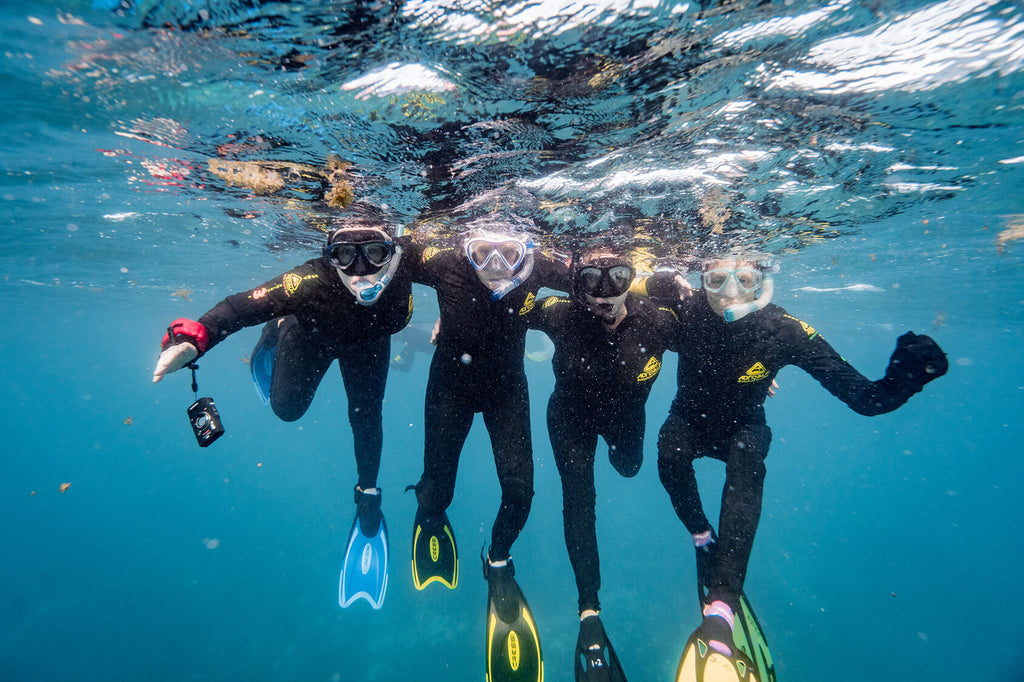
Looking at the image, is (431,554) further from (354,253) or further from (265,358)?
(354,253)

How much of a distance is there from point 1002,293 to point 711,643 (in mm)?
22499

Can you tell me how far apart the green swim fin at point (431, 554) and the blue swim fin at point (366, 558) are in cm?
145

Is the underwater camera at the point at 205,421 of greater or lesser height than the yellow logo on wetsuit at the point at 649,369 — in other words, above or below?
above

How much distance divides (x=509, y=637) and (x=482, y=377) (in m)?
3.46

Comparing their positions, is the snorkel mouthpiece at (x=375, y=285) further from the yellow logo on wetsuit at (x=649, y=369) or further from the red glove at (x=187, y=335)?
the yellow logo on wetsuit at (x=649, y=369)

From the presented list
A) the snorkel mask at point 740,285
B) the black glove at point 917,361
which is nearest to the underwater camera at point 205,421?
the snorkel mask at point 740,285

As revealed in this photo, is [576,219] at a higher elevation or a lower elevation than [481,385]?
higher

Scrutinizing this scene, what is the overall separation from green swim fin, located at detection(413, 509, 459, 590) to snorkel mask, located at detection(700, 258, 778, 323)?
5303 mm

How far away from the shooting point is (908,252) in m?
12.4

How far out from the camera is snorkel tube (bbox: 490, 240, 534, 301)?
5.35m

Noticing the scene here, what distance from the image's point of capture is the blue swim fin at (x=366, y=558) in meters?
7.59

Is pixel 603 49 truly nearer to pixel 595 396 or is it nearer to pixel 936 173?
pixel 595 396

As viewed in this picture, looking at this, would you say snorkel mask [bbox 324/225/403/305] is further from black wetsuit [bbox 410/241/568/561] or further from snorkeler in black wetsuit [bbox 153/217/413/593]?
black wetsuit [bbox 410/241/568/561]

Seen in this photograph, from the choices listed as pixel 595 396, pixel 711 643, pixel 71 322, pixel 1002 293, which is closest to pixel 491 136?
pixel 595 396
